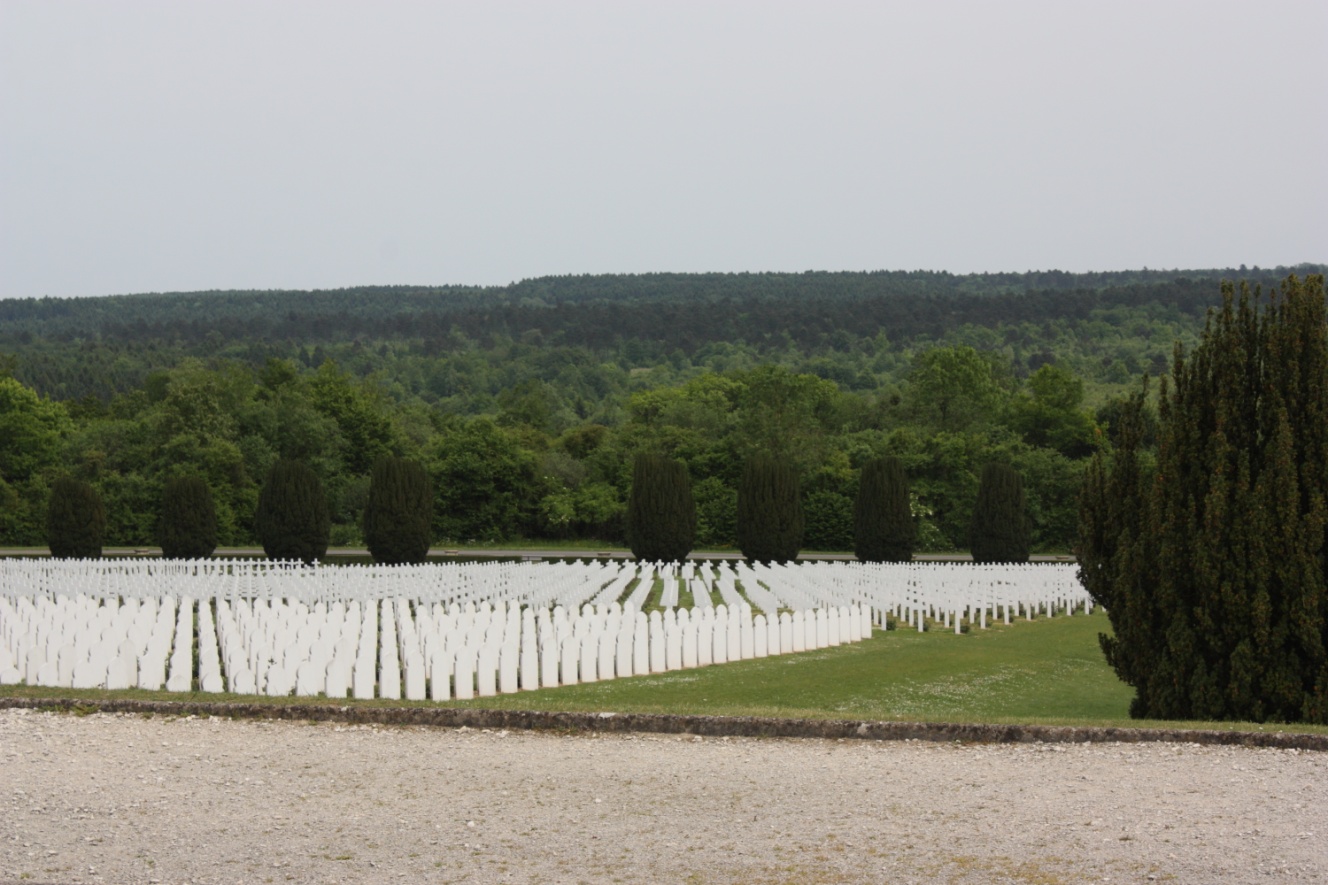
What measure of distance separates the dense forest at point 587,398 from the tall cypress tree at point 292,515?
16893mm

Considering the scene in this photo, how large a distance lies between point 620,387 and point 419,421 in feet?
132

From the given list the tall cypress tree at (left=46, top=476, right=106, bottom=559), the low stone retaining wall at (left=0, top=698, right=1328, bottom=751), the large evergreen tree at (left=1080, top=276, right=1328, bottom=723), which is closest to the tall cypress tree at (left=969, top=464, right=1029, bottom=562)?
the large evergreen tree at (left=1080, top=276, right=1328, bottom=723)

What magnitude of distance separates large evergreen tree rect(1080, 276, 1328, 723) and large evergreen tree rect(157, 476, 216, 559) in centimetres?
3303

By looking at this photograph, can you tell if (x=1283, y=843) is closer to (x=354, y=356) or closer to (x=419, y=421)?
(x=419, y=421)

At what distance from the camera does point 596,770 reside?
30.0 feet

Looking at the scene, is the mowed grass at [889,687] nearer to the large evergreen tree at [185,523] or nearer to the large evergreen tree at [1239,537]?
the large evergreen tree at [1239,537]

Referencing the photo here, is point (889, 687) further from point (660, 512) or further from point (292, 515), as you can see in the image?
point (292, 515)

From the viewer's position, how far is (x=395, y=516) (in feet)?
126

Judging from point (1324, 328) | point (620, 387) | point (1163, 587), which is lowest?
point (1163, 587)

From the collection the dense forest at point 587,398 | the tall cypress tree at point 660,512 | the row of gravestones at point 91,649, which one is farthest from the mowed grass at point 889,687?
the tall cypress tree at point 660,512

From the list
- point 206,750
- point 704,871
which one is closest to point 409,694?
point 206,750

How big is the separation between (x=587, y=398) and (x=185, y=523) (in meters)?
78.6

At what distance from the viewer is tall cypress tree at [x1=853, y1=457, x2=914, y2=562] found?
125 feet

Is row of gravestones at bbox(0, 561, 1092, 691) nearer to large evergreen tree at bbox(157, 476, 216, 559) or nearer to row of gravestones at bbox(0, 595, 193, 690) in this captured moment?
row of gravestones at bbox(0, 595, 193, 690)
